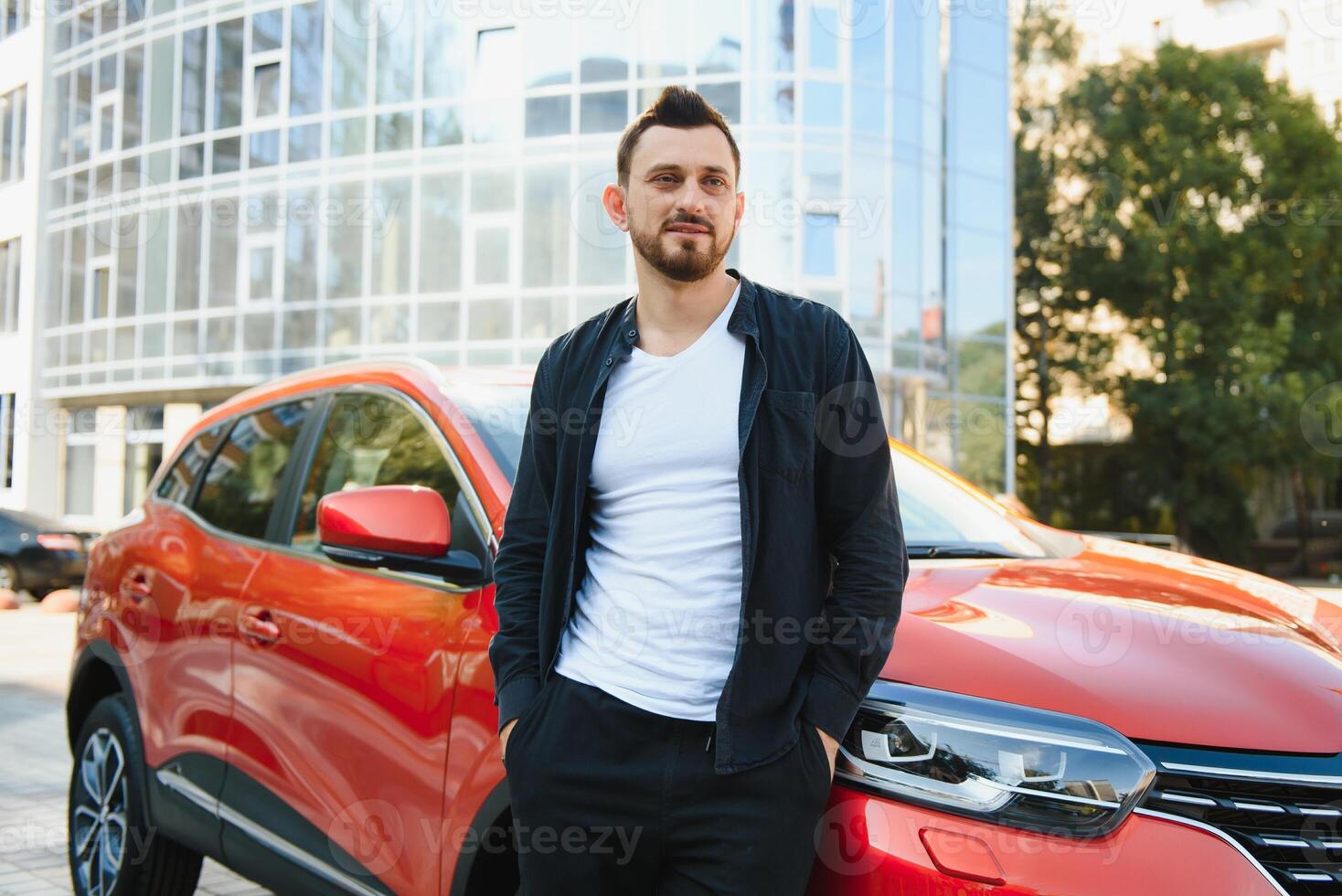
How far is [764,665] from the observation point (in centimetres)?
190

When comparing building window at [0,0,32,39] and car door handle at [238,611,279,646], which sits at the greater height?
building window at [0,0,32,39]

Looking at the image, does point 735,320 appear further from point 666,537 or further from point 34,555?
point 34,555

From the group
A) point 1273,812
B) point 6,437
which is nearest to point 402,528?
point 1273,812

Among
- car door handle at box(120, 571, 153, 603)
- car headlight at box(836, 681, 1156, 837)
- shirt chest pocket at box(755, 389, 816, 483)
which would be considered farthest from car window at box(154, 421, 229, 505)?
car headlight at box(836, 681, 1156, 837)

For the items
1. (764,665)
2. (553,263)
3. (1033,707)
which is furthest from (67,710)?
(553,263)

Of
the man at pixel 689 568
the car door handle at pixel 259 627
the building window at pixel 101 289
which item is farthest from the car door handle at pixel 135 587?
the building window at pixel 101 289

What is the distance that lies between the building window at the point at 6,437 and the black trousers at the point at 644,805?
91.3 ft

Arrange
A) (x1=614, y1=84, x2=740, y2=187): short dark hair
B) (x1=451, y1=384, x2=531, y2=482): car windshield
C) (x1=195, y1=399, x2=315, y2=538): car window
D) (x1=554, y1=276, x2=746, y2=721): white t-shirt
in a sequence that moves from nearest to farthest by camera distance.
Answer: (x1=554, y1=276, x2=746, y2=721): white t-shirt, (x1=614, y1=84, x2=740, y2=187): short dark hair, (x1=451, y1=384, x2=531, y2=482): car windshield, (x1=195, y1=399, x2=315, y2=538): car window

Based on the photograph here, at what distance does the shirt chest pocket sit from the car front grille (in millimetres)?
723

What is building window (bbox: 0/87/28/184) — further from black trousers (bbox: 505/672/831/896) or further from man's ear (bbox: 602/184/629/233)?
black trousers (bbox: 505/672/831/896)

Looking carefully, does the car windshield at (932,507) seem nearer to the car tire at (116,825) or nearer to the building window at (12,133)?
the car tire at (116,825)

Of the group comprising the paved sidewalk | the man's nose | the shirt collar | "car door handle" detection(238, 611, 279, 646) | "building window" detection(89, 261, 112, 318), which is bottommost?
the paved sidewalk

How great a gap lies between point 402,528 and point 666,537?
2.35 feet

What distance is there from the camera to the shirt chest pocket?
6.58 ft
